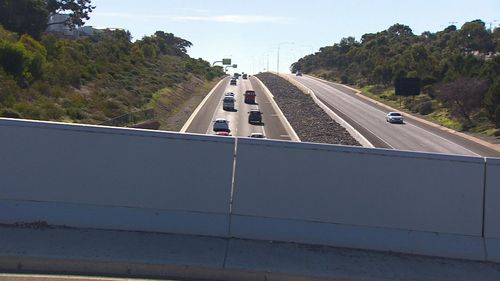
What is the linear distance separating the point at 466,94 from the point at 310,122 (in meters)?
15.9

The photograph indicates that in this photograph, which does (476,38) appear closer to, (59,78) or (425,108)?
(425,108)

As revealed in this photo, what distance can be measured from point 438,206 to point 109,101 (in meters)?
48.5

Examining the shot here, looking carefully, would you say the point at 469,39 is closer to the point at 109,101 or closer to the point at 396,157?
the point at 109,101

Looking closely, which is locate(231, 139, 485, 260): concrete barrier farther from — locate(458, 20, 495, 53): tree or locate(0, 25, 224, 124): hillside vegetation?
locate(458, 20, 495, 53): tree

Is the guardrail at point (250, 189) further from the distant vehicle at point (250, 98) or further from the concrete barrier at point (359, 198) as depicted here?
the distant vehicle at point (250, 98)

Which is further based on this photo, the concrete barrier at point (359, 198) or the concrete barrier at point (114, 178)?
the concrete barrier at point (114, 178)

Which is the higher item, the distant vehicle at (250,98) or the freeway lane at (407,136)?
the distant vehicle at (250,98)

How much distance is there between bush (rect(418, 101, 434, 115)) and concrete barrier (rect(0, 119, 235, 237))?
77.3 m

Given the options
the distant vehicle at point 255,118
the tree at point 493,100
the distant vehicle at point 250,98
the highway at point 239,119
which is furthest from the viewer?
the distant vehicle at point 250,98

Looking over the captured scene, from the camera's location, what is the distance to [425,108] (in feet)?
275

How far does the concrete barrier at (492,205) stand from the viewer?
8.42 meters

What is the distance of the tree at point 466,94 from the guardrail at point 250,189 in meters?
59.2

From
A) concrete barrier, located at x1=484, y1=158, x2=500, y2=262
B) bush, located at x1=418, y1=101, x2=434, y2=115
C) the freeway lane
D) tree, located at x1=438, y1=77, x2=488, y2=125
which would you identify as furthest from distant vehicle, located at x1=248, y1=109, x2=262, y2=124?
concrete barrier, located at x1=484, y1=158, x2=500, y2=262

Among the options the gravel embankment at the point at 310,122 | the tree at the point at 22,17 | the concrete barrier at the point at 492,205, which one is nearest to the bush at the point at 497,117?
the gravel embankment at the point at 310,122
